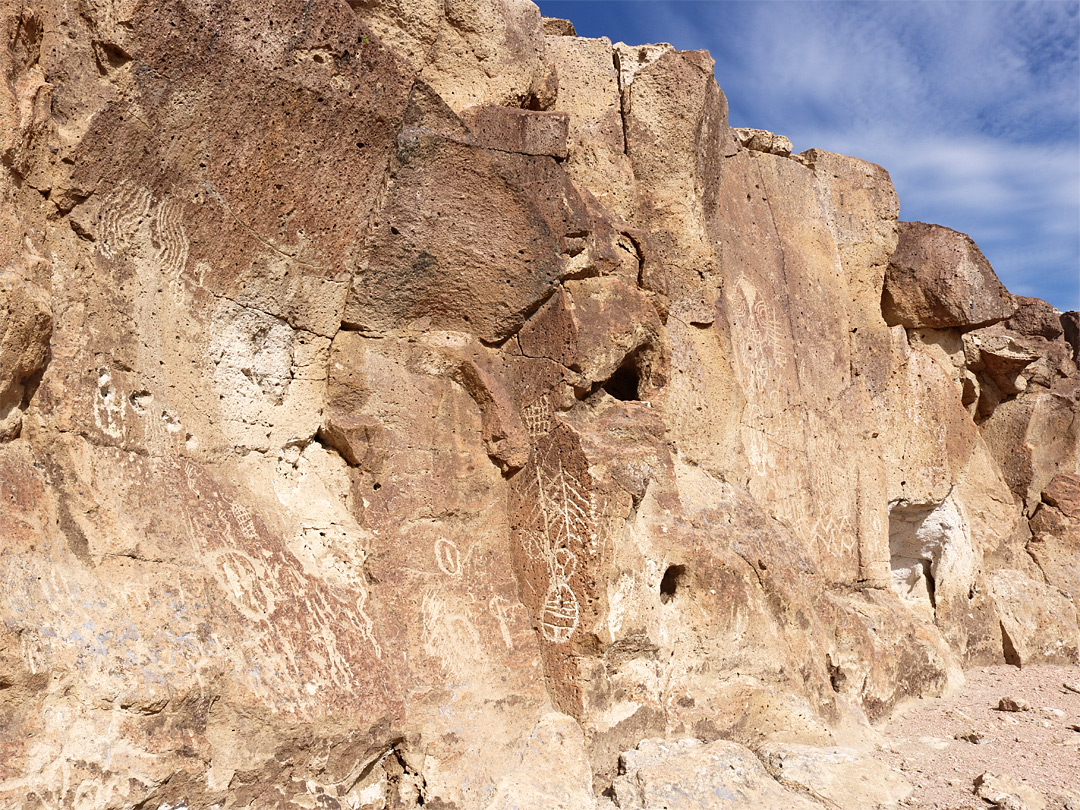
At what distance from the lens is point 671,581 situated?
Result: 15.4ft

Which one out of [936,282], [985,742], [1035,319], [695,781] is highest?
[1035,319]

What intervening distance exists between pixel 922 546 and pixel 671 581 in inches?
150

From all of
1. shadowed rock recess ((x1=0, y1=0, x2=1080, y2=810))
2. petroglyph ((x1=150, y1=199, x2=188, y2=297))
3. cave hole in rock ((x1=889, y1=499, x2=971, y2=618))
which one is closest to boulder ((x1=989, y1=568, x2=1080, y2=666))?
cave hole in rock ((x1=889, y1=499, x2=971, y2=618))

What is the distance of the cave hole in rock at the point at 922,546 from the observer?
740cm

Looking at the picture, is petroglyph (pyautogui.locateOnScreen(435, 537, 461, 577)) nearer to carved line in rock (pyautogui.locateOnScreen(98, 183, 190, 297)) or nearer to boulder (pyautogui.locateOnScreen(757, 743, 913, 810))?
carved line in rock (pyautogui.locateOnScreen(98, 183, 190, 297))

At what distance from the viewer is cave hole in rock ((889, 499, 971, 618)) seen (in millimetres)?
7398

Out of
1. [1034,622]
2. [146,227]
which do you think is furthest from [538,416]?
[1034,622]

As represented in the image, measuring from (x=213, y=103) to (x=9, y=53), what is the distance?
75cm

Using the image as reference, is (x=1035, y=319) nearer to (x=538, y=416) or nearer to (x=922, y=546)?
(x=922, y=546)

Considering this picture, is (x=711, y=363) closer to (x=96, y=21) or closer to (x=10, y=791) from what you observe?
(x=96, y=21)

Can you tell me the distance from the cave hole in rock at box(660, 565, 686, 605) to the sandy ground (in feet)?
4.68

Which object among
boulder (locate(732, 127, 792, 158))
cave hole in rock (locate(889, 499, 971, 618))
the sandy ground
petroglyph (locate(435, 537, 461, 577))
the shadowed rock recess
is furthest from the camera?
cave hole in rock (locate(889, 499, 971, 618))

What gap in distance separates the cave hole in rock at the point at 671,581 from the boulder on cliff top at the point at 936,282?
14.4 feet

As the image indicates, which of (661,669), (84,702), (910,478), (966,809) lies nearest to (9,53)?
(84,702)
